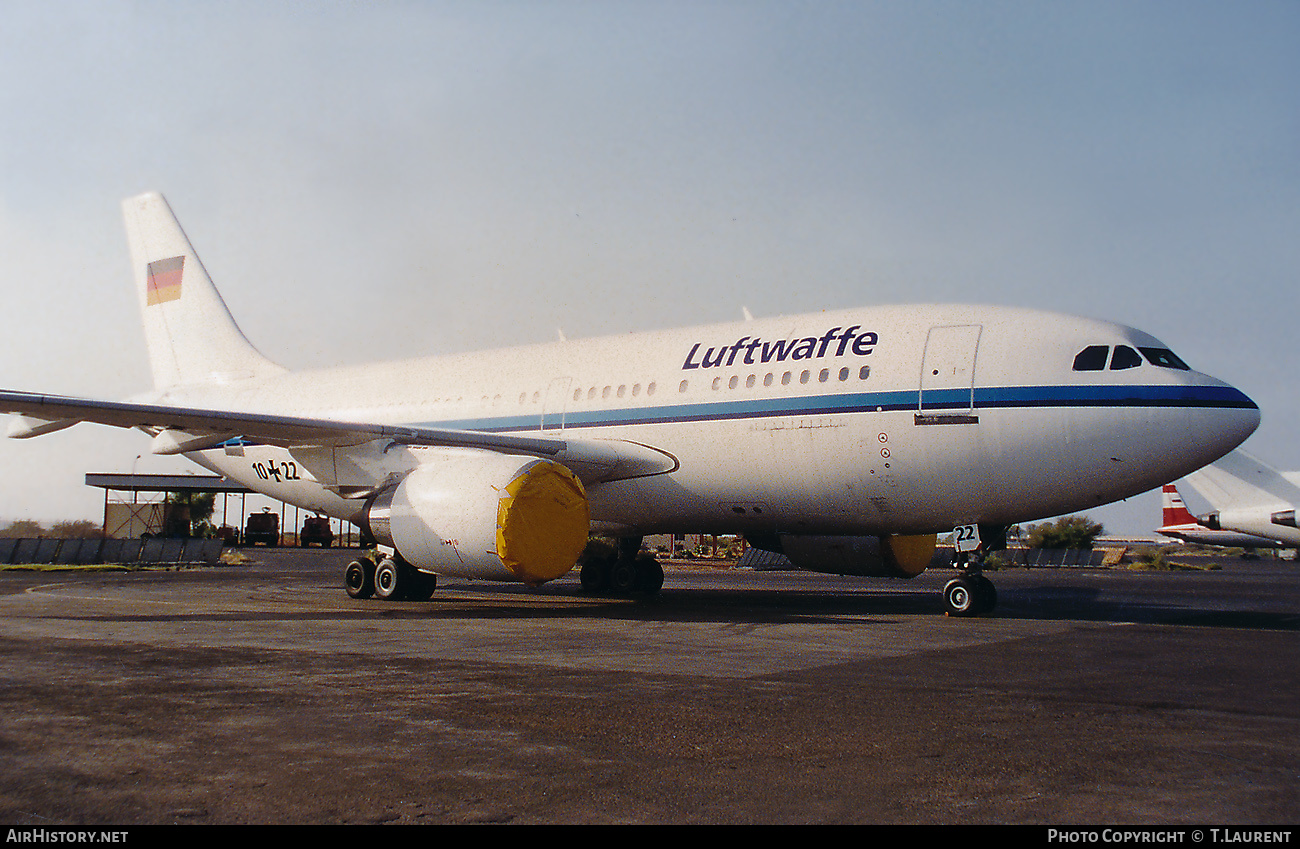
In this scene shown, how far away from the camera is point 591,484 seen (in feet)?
57.9

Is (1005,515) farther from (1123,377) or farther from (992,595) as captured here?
(1123,377)

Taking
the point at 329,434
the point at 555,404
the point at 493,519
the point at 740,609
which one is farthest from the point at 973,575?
the point at 329,434

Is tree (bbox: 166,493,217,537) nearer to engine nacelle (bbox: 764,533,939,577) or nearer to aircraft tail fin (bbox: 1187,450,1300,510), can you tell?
engine nacelle (bbox: 764,533,939,577)

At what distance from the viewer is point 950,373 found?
14258 millimetres

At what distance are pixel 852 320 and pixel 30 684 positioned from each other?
12.0 metres

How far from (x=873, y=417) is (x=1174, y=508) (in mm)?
50868

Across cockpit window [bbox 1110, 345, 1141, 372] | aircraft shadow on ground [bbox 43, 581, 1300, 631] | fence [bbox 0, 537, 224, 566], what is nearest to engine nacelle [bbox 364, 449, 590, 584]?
aircraft shadow on ground [bbox 43, 581, 1300, 631]

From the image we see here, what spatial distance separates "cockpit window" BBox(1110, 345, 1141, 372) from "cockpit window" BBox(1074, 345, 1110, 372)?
0.11 metres

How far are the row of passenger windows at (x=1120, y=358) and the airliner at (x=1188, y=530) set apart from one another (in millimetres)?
41676

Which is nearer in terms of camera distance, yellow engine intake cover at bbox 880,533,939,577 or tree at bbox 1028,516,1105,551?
yellow engine intake cover at bbox 880,533,939,577

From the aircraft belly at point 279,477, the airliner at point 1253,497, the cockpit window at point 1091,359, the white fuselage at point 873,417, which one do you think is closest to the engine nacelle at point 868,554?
the white fuselage at point 873,417

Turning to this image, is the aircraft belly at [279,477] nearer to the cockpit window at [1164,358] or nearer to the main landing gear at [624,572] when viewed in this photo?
the main landing gear at [624,572]

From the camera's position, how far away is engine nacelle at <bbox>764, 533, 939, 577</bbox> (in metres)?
17.7
